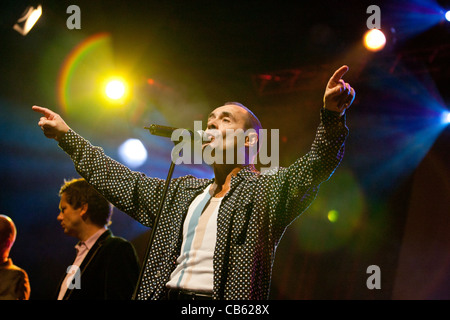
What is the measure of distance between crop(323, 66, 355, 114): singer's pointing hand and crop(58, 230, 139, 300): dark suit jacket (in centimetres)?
208

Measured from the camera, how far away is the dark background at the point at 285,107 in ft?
14.5

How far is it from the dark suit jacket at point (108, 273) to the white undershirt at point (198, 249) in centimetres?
117

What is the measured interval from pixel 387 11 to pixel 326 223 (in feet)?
9.16

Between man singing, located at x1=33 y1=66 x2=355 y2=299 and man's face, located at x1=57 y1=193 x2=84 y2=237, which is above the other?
man's face, located at x1=57 y1=193 x2=84 y2=237

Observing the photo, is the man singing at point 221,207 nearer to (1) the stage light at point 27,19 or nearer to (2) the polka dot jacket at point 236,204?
(2) the polka dot jacket at point 236,204

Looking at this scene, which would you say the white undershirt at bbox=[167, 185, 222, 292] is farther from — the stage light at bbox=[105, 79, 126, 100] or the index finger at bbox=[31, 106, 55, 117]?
the stage light at bbox=[105, 79, 126, 100]

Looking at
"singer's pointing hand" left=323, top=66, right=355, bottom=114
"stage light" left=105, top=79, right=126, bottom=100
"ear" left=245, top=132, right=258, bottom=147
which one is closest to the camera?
"singer's pointing hand" left=323, top=66, right=355, bottom=114

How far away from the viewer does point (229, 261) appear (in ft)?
5.56

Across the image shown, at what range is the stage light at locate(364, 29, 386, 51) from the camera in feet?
14.5

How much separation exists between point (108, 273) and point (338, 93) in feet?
7.42

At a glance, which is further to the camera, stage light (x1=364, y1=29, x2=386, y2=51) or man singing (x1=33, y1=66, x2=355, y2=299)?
stage light (x1=364, y1=29, x2=386, y2=51)

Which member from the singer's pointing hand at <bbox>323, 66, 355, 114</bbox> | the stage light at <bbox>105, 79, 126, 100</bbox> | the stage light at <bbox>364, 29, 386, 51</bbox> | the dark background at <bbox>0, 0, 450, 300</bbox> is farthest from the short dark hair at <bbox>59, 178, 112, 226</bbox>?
the stage light at <bbox>364, 29, 386, 51</bbox>
